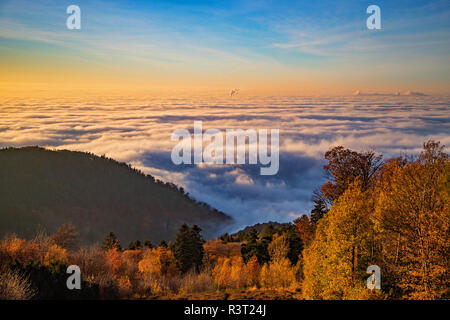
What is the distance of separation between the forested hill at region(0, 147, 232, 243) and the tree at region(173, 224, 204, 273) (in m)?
47.9

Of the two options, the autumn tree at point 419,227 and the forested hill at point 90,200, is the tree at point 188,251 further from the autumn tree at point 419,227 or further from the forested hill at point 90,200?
the forested hill at point 90,200

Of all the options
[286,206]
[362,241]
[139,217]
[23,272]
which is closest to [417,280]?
[362,241]

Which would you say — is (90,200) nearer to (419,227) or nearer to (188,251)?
(188,251)

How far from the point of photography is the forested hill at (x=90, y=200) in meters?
103

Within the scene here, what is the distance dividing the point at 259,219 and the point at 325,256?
7049cm

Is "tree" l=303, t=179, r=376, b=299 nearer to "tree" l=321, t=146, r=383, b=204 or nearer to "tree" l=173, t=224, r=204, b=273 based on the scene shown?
"tree" l=321, t=146, r=383, b=204

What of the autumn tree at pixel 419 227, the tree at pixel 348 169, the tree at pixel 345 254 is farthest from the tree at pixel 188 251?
the autumn tree at pixel 419 227

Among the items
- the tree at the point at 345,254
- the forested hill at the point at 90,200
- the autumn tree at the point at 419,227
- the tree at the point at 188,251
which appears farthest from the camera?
the forested hill at the point at 90,200

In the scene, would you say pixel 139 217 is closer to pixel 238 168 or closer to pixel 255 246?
pixel 238 168

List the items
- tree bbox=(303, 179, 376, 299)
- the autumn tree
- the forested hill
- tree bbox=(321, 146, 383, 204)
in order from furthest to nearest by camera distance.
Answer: the forested hill → tree bbox=(321, 146, 383, 204) → tree bbox=(303, 179, 376, 299) → the autumn tree

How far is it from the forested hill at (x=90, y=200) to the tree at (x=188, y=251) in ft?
157

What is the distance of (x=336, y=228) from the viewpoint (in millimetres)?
17891

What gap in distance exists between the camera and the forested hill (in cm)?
10269

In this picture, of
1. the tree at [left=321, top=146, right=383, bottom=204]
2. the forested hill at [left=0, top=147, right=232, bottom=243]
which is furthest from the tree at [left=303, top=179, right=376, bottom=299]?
the forested hill at [left=0, top=147, right=232, bottom=243]
